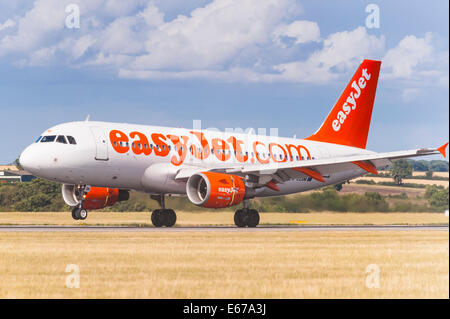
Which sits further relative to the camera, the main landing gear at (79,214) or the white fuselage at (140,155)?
the main landing gear at (79,214)

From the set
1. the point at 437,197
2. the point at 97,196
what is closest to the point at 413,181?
the point at 437,197

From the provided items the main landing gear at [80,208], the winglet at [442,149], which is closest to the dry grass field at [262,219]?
the main landing gear at [80,208]

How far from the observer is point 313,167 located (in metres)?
36.1

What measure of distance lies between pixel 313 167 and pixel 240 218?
414 cm

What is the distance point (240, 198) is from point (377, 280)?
17144 mm

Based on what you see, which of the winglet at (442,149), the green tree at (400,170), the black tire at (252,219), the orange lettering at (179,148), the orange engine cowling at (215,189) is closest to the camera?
the orange engine cowling at (215,189)

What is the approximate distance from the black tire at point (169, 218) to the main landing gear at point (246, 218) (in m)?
2.90

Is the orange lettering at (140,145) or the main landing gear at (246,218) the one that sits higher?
the orange lettering at (140,145)

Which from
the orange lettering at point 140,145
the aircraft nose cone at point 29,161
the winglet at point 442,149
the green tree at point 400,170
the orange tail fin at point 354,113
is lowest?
the aircraft nose cone at point 29,161

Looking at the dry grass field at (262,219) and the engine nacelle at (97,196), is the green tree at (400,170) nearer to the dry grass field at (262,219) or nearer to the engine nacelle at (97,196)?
the dry grass field at (262,219)

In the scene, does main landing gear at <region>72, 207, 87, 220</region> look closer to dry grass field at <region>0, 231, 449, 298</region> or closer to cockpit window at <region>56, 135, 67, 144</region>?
cockpit window at <region>56, 135, 67, 144</region>

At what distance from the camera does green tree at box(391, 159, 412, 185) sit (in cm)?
5394

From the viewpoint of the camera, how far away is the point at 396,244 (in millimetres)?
24812

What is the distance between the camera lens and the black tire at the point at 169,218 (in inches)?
1419
